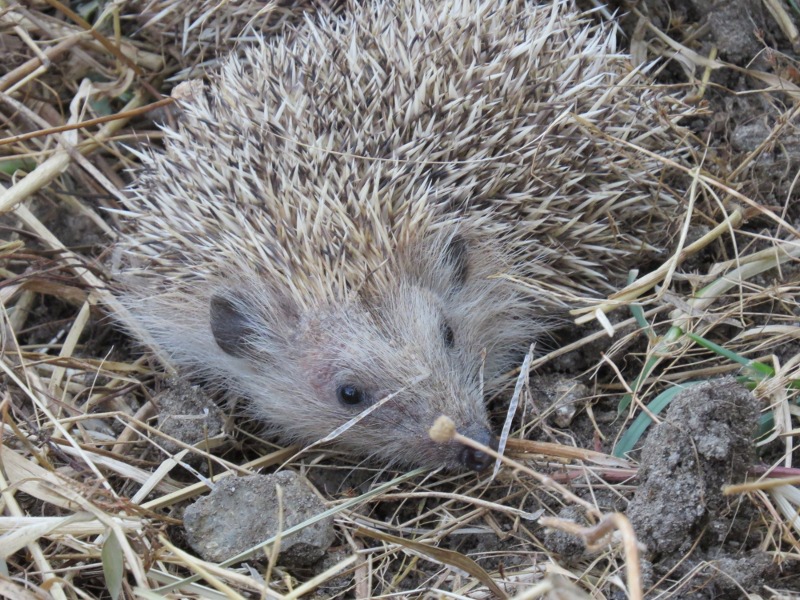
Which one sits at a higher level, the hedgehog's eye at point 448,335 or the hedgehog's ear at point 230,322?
the hedgehog's ear at point 230,322

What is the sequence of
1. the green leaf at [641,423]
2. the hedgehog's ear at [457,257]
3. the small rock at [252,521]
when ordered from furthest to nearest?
the hedgehog's ear at [457,257]
the green leaf at [641,423]
the small rock at [252,521]

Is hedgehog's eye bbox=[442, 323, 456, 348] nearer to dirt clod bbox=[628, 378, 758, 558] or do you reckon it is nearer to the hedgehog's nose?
the hedgehog's nose

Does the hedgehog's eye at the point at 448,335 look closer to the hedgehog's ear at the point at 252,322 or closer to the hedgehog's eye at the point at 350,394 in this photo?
the hedgehog's eye at the point at 350,394

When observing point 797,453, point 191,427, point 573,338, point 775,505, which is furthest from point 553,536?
point 191,427

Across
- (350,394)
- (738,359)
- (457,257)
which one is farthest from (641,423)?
(350,394)

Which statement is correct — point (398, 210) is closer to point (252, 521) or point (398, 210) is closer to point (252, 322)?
point (252, 322)

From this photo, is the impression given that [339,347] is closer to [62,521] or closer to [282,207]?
[282,207]

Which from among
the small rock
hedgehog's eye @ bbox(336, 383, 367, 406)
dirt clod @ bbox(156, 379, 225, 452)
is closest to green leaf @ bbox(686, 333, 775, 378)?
hedgehog's eye @ bbox(336, 383, 367, 406)

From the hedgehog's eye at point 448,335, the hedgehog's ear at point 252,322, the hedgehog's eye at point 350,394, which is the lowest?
the hedgehog's eye at point 350,394

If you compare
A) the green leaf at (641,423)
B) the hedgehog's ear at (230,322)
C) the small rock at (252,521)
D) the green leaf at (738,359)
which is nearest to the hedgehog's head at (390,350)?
the hedgehog's ear at (230,322)
